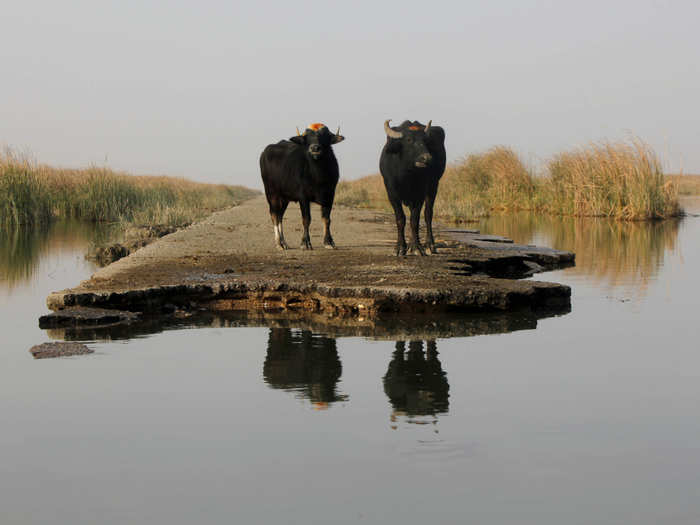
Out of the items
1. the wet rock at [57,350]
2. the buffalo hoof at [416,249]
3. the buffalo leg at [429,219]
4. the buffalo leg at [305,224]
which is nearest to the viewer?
Answer: the wet rock at [57,350]

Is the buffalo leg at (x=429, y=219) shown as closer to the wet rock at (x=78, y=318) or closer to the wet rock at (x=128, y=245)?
the wet rock at (x=78, y=318)

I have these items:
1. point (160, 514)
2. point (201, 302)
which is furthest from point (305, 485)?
point (201, 302)

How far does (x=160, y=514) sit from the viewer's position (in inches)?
108

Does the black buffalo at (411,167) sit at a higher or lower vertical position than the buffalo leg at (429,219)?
higher

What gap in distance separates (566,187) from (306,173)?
14510mm

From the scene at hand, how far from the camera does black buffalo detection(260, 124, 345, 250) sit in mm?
10180

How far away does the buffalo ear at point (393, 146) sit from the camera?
29.7 feet

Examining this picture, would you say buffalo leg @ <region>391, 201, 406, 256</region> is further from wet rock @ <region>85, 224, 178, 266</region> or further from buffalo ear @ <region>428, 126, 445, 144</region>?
wet rock @ <region>85, 224, 178, 266</region>

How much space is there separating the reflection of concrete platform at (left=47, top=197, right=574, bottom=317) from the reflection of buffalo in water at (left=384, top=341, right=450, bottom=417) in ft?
4.10

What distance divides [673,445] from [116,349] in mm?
3557

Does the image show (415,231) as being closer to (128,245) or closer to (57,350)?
(57,350)

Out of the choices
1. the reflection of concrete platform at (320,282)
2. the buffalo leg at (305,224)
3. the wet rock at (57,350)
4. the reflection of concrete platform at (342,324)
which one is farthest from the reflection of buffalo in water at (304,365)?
the buffalo leg at (305,224)

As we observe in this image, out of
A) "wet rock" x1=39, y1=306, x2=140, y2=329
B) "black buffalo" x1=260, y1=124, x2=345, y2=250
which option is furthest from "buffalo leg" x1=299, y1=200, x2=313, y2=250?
"wet rock" x1=39, y1=306, x2=140, y2=329

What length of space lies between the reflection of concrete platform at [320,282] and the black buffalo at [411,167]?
57cm
